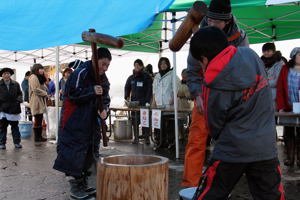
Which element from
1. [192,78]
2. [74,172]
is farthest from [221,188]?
[74,172]

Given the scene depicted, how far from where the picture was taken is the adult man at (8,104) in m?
7.70

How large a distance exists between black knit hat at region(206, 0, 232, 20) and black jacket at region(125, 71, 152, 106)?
18.2 ft

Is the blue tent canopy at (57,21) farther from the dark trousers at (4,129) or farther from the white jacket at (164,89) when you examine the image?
the dark trousers at (4,129)

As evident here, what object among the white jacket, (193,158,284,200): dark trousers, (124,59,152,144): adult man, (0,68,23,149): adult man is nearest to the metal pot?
(124,59,152,144): adult man

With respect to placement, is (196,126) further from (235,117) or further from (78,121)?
(235,117)

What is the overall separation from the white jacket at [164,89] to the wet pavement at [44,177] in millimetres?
A: 1066

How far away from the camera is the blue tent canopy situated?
16.5 feet

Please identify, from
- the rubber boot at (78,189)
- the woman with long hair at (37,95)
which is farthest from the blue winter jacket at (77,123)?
the woman with long hair at (37,95)

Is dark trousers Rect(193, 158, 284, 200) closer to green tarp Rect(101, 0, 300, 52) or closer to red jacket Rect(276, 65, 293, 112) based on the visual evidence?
red jacket Rect(276, 65, 293, 112)

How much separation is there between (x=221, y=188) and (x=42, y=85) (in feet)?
25.2

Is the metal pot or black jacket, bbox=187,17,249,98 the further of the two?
the metal pot

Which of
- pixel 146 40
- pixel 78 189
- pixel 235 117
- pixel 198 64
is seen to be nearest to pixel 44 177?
pixel 78 189

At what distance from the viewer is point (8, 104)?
7.71m

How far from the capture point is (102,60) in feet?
11.7
